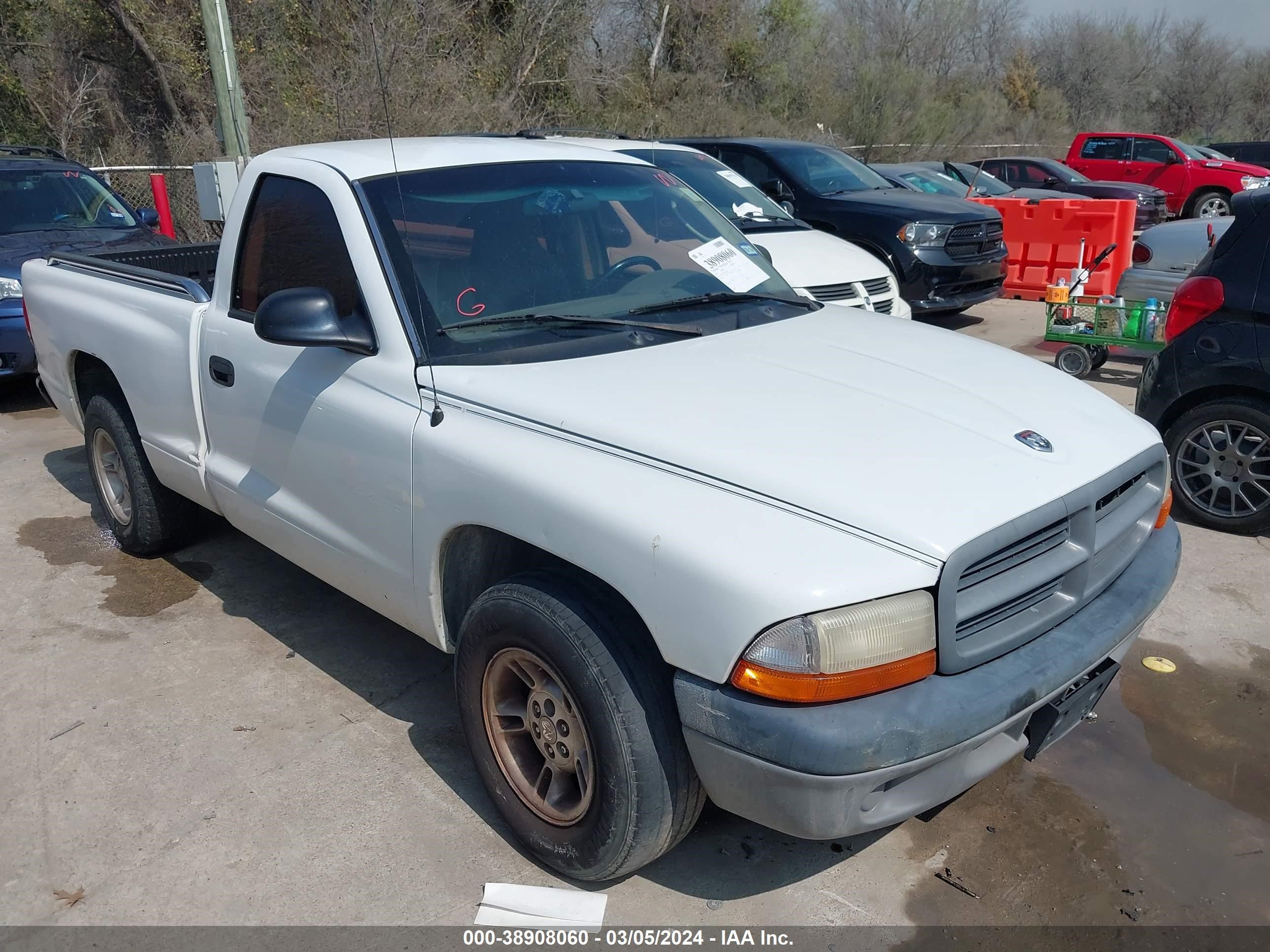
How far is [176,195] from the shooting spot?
48.1ft

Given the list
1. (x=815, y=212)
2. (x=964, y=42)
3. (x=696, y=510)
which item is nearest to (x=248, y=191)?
(x=696, y=510)

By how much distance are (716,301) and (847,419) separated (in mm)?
1052

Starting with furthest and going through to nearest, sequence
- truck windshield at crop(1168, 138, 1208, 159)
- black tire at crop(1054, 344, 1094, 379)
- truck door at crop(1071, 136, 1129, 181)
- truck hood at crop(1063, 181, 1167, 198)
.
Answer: truck door at crop(1071, 136, 1129, 181)
truck windshield at crop(1168, 138, 1208, 159)
truck hood at crop(1063, 181, 1167, 198)
black tire at crop(1054, 344, 1094, 379)

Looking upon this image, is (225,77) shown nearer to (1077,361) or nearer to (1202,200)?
(1077,361)

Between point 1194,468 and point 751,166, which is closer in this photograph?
point 1194,468

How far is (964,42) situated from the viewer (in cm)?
5019

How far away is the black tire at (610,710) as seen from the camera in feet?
8.20

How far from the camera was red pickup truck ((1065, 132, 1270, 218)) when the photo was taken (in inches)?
747

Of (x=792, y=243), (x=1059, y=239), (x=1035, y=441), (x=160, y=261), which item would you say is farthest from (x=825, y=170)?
(x=1035, y=441)

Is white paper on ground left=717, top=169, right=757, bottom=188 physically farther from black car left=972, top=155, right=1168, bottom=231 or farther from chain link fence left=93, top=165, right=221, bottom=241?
black car left=972, top=155, right=1168, bottom=231

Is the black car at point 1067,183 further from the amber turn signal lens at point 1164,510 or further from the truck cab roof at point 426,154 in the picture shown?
the amber turn signal lens at point 1164,510

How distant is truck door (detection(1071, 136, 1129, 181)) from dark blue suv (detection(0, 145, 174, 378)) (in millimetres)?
17552

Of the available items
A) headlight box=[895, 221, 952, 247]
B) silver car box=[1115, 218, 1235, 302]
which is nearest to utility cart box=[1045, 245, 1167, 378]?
silver car box=[1115, 218, 1235, 302]

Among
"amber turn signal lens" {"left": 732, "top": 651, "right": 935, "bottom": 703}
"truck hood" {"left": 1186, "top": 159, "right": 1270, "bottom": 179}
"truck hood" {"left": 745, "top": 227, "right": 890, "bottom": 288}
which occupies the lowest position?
"truck hood" {"left": 1186, "top": 159, "right": 1270, "bottom": 179}
